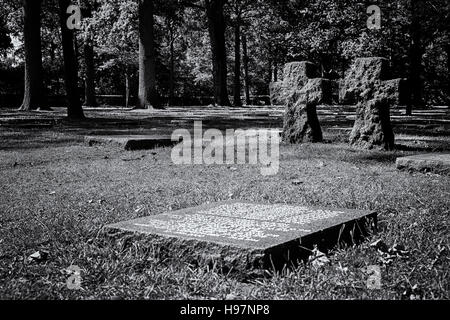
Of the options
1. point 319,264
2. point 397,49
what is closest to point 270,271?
point 319,264

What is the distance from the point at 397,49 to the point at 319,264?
17904mm

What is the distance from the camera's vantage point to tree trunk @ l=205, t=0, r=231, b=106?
30.6 m

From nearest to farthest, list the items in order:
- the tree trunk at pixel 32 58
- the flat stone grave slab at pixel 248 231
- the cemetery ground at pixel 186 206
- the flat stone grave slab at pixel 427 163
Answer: the cemetery ground at pixel 186 206 < the flat stone grave slab at pixel 248 231 < the flat stone grave slab at pixel 427 163 < the tree trunk at pixel 32 58

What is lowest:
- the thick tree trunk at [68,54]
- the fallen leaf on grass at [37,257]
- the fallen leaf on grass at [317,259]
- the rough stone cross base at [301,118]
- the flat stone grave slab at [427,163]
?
the fallen leaf on grass at [37,257]

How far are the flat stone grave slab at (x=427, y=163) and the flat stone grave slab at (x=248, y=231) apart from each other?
309 centimetres

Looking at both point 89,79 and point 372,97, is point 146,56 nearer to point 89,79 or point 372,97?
point 89,79

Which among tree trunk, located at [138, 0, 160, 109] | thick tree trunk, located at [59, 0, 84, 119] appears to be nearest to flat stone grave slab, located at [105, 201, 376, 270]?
thick tree trunk, located at [59, 0, 84, 119]

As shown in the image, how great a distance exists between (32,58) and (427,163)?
67.2 ft

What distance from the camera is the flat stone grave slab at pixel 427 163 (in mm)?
6539

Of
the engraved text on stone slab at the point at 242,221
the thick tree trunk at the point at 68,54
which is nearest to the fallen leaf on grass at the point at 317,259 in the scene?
the engraved text on stone slab at the point at 242,221

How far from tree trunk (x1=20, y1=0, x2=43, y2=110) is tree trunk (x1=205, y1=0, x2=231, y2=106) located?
36.7 feet

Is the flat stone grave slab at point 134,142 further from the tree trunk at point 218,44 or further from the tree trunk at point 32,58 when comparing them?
the tree trunk at point 218,44

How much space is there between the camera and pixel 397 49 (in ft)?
63.3

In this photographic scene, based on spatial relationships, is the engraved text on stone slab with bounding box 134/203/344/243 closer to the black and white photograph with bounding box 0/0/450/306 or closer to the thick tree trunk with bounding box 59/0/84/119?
the black and white photograph with bounding box 0/0/450/306
